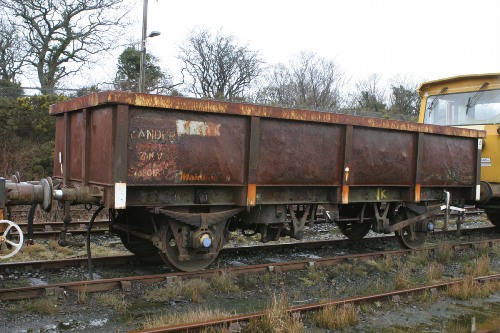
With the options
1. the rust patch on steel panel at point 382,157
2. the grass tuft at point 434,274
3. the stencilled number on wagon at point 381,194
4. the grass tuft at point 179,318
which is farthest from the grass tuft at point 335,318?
the stencilled number on wagon at point 381,194

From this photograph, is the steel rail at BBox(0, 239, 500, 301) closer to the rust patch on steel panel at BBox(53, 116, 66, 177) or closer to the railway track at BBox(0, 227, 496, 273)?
the railway track at BBox(0, 227, 496, 273)

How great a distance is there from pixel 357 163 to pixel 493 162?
4.37 meters

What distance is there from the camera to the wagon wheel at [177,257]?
6441 mm

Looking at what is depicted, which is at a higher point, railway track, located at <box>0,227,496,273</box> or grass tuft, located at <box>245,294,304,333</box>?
grass tuft, located at <box>245,294,304,333</box>

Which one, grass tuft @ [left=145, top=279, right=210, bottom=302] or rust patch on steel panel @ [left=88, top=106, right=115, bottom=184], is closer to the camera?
rust patch on steel panel @ [left=88, top=106, right=115, bottom=184]

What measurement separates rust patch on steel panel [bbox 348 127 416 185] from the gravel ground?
149 centimetres

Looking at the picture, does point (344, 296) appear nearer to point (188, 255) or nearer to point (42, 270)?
point (188, 255)

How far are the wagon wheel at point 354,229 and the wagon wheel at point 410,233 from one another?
668mm

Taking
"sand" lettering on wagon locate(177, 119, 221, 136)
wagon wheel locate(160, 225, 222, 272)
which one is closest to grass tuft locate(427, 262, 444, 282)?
wagon wheel locate(160, 225, 222, 272)

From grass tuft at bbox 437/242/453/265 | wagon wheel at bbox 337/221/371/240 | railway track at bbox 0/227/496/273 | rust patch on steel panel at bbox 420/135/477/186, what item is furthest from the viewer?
wagon wheel at bbox 337/221/371/240

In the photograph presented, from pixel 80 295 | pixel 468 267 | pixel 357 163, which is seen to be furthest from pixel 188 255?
pixel 468 267

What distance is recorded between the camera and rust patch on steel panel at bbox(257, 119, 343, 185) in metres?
6.86

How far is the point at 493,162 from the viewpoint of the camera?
10422 mm

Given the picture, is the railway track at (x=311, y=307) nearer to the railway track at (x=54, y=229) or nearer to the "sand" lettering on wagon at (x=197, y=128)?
the "sand" lettering on wagon at (x=197, y=128)
